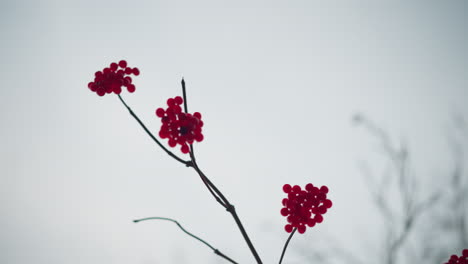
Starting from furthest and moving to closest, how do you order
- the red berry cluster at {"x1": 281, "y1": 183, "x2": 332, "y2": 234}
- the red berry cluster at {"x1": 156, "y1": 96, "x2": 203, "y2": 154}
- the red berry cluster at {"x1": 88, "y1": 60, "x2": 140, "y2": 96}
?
the red berry cluster at {"x1": 281, "y1": 183, "x2": 332, "y2": 234} < the red berry cluster at {"x1": 88, "y1": 60, "x2": 140, "y2": 96} < the red berry cluster at {"x1": 156, "y1": 96, "x2": 203, "y2": 154}

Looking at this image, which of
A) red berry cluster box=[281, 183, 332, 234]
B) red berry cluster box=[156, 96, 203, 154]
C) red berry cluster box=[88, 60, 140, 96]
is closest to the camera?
red berry cluster box=[156, 96, 203, 154]

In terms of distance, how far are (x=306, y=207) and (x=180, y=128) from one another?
711 mm

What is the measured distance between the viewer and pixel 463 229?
582cm

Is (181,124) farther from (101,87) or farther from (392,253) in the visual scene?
(392,253)

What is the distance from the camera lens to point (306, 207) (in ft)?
3.97

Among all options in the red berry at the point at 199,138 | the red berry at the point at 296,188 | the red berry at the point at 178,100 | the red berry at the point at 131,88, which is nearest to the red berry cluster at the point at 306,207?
the red berry at the point at 296,188

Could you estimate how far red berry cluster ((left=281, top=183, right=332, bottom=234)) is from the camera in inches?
46.9

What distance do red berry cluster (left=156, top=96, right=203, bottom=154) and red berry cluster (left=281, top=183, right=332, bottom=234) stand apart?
1.92 feet

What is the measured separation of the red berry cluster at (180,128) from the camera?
37.1 inches

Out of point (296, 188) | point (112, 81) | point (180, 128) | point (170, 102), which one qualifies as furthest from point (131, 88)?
point (296, 188)

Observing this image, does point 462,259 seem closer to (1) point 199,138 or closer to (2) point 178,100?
(1) point 199,138

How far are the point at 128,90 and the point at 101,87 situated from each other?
110 mm

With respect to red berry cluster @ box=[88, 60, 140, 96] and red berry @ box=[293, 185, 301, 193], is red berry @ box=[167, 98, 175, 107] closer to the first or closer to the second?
red berry cluster @ box=[88, 60, 140, 96]

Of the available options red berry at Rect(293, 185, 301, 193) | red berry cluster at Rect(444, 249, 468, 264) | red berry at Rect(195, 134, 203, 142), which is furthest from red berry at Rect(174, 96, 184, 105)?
red berry cluster at Rect(444, 249, 468, 264)
